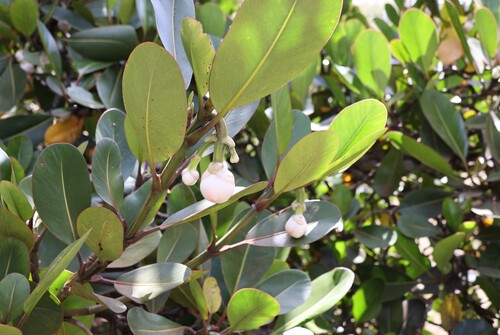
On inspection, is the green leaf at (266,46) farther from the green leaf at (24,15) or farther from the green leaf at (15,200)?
the green leaf at (24,15)

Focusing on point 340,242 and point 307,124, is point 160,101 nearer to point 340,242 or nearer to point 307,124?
point 307,124

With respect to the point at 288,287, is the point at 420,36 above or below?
above

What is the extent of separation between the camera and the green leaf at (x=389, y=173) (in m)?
1.20

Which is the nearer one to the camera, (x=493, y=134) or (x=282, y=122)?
(x=282, y=122)

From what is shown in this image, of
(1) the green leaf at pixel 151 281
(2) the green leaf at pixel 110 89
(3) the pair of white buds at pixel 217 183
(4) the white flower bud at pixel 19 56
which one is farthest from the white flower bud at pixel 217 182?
(4) the white flower bud at pixel 19 56

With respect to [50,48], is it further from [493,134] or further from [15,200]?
[493,134]

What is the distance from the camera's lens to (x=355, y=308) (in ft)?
3.76

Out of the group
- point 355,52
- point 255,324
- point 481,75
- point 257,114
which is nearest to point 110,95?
point 257,114

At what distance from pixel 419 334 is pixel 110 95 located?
81 cm

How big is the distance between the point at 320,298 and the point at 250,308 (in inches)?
5.9

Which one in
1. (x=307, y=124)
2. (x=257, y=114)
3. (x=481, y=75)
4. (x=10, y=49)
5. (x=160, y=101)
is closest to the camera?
(x=160, y=101)

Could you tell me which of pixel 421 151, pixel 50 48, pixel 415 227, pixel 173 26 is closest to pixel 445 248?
pixel 415 227

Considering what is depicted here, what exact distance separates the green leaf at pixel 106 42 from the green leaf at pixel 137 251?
21.8 inches

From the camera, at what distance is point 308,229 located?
74cm
